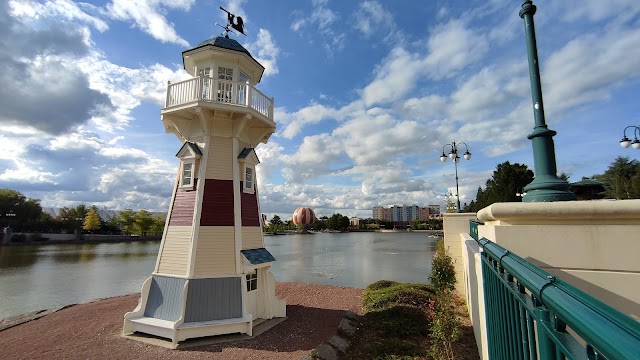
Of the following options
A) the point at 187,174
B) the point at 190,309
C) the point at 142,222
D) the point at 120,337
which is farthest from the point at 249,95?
the point at 142,222

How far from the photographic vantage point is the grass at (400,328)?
7.57 metres

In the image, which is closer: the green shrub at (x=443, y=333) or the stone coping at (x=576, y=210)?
the stone coping at (x=576, y=210)

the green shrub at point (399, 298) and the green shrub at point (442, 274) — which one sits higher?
the green shrub at point (442, 274)

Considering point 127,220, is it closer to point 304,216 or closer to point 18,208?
point 18,208

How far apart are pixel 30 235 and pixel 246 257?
7245 cm

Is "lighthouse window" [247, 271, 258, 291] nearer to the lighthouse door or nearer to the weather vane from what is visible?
the lighthouse door

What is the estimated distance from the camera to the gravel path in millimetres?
8336

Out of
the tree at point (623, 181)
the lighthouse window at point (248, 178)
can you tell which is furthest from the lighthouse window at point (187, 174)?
the tree at point (623, 181)

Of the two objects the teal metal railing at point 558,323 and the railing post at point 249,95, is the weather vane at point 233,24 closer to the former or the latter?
the railing post at point 249,95

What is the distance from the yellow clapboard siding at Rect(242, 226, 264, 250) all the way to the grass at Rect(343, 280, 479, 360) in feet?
14.5

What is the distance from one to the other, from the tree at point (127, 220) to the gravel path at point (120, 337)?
69381 millimetres

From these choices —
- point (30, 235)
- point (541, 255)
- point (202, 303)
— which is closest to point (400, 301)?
point (202, 303)

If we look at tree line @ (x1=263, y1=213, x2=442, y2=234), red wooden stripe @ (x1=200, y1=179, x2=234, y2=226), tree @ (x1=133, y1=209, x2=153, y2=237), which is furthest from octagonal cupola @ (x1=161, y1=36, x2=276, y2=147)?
tree line @ (x1=263, y1=213, x2=442, y2=234)

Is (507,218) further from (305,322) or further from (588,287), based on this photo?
(305,322)
